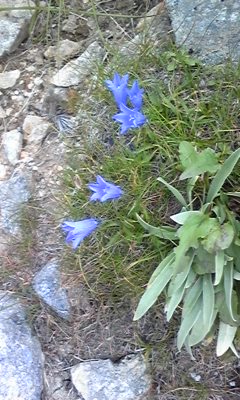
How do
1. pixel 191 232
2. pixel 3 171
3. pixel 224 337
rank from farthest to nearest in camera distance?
pixel 3 171
pixel 224 337
pixel 191 232

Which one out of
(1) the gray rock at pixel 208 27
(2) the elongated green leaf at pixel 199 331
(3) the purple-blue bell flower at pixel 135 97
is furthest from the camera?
(1) the gray rock at pixel 208 27

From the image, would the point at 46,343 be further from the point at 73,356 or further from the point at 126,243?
the point at 126,243

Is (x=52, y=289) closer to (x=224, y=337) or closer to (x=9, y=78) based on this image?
(x=224, y=337)

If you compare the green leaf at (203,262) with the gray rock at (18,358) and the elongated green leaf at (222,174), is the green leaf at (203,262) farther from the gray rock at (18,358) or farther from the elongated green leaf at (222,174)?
the gray rock at (18,358)

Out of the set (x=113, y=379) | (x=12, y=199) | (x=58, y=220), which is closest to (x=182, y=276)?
(x=113, y=379)

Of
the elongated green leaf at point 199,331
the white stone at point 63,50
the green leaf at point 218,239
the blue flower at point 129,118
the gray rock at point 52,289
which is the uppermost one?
the blue flower at point 129,118

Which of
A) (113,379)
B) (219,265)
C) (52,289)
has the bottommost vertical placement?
(113,379)

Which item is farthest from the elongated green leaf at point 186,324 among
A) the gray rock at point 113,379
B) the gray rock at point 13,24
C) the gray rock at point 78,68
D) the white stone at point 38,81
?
the gray rock at point 13,24

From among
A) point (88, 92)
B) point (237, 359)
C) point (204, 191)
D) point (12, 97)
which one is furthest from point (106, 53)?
point (237, 359)
